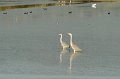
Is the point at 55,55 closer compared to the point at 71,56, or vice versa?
the point at 71,56

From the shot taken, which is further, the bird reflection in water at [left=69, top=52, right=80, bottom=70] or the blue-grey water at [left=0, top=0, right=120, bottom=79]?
the bird reflection in water at [left=69, top=52, right=80, bottom=70]

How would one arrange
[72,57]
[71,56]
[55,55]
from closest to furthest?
[72,57] → [71,56] → [55,55]

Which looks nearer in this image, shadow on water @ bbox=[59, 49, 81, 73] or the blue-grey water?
the blue-grey water

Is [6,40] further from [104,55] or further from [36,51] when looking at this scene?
[104,55]

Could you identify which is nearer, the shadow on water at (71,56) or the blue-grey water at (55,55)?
the blue-grey water at (55,55)

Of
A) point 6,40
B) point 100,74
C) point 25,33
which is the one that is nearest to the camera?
point 100,74

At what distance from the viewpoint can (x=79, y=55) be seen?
15453mm

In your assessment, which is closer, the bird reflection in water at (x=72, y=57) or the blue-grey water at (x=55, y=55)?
the blue-grey water at (x=55, y=55)

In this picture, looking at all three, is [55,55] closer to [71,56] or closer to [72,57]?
[71,56]

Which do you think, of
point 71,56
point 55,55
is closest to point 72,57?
point 71,56

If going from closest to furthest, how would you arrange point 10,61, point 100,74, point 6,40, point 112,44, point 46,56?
point 100,74 < point 10,61 < point 46,56 < point 112,44 < point 6,40

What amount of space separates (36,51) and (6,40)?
12.2 ft

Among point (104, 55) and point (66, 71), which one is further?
point (104, 55)

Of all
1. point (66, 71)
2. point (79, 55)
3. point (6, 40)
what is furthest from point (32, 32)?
point (66, 71)
